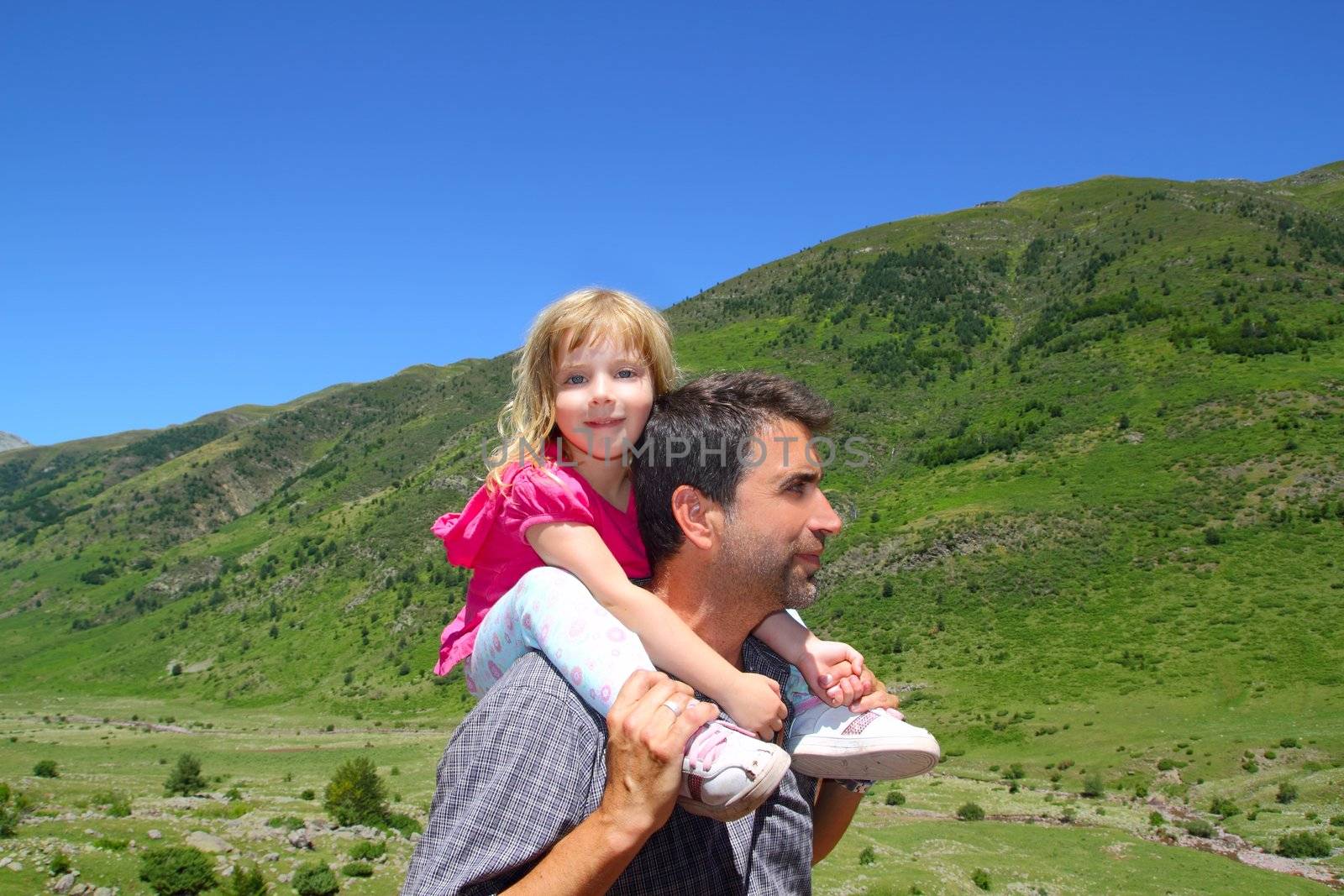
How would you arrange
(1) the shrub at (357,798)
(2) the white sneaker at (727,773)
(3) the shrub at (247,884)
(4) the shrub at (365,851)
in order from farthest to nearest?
1. (1) the shrub at (357,798)
2. (4) the shrub at (365,851)
3. (3) the shrub at (247,884)
4. (2) the white sneaker at (727,773)

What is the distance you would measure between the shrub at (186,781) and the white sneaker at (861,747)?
3841 cm

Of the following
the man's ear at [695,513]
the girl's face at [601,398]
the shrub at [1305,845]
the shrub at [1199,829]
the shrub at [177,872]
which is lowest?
the shrub at [1199,829]

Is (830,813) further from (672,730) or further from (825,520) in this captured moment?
(672,730)

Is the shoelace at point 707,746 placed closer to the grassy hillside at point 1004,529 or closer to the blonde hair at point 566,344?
the blonde hair at point 566,344

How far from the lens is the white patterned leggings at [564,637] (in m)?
2.47

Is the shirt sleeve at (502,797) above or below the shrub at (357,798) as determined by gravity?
above

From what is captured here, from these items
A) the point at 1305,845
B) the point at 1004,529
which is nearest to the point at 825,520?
the point at 1305,845

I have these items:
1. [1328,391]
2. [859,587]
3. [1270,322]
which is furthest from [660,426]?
[1270,322]

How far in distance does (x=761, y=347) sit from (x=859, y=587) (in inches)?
1725

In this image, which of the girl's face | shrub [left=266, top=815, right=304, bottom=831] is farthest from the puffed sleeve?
shrub [left=266, top=815, right=304, bottom=831]

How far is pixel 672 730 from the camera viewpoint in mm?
2180

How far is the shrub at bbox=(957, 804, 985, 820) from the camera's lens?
30.6 meters

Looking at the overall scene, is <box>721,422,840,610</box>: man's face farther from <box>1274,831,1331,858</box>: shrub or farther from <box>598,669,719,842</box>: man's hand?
<box>1274,831,1331,858</box>: shrub

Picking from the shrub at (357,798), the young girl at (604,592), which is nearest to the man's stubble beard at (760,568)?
the young girl at (604,592)
